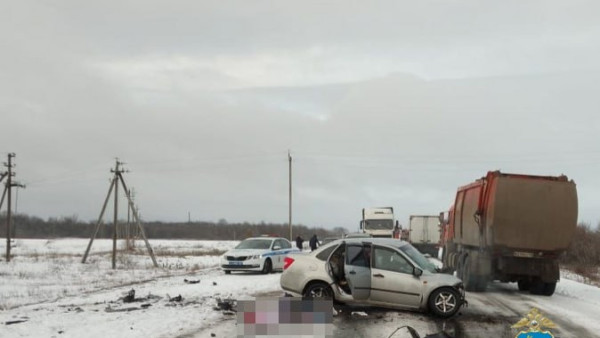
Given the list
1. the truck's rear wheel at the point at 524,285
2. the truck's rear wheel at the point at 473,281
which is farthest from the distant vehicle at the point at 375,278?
the truck's rear wheel at the point at 524,285

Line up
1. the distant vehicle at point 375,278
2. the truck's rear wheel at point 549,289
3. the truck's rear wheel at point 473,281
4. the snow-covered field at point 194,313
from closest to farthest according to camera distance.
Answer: the snow-covered field at point 194,313 → the distant vehicle at point 375,278 → the truck's rear wheel at point 549,289 → the truck's rear wheel at point 473,281

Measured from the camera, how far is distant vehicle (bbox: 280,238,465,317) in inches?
479

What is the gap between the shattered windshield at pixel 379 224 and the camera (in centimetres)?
4394

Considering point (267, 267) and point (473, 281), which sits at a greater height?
point (267, 267)

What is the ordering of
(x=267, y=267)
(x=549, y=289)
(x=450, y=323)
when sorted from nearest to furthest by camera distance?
(x=450, y=323) → (x=549, y=289) → (x=267, y=267)

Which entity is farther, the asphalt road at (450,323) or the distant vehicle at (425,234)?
the distant vehicle at (425,234)

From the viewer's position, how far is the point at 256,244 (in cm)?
2541

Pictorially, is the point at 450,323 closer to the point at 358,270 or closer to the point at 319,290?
the point at 358,270

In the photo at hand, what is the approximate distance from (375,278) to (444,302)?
1468mm

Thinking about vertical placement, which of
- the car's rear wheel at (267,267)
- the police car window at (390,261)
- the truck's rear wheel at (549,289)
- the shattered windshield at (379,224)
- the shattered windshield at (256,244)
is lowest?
the truck's rear wheel at (549,289)

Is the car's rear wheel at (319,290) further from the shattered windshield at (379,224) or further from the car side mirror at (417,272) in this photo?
the shattered windshield at (379,224)

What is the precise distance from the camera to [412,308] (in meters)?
12.3

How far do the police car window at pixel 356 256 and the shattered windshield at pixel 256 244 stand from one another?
1290 cm

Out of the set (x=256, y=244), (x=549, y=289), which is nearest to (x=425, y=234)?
(x=256, y=244)
